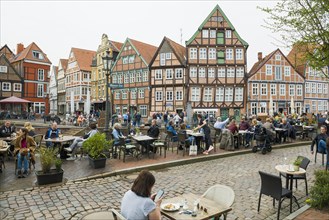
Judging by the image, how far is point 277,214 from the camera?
494 centimetres

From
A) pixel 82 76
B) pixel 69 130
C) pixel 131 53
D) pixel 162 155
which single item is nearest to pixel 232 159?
pixel 162 155

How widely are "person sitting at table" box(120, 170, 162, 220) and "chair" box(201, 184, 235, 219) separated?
4.02 feet

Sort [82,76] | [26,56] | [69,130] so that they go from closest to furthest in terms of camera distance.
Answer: [69,130] < [26,56] < [82,76]

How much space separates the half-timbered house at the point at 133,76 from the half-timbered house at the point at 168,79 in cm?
123

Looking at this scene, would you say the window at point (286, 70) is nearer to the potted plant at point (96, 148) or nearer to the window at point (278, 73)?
the window at point (278, 73)

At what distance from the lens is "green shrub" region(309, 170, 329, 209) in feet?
16.4

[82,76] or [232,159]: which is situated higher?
[82,76]

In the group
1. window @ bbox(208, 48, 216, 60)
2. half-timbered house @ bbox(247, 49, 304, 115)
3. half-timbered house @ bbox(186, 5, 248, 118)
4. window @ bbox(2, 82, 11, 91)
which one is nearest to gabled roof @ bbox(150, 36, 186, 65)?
half-timbered house @ bbox(186, 5, 248, 118)

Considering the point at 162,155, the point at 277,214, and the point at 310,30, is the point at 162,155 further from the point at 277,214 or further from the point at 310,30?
the point at 310,30

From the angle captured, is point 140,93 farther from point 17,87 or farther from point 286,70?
point 286,70

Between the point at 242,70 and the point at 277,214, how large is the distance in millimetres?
30066

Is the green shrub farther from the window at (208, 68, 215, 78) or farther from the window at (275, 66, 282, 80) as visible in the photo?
the window at (275, 66, 282, 80)

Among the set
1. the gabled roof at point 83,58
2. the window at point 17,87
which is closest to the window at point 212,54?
the gabled roof at point 83,58

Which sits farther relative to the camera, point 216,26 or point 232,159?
point 216,26
